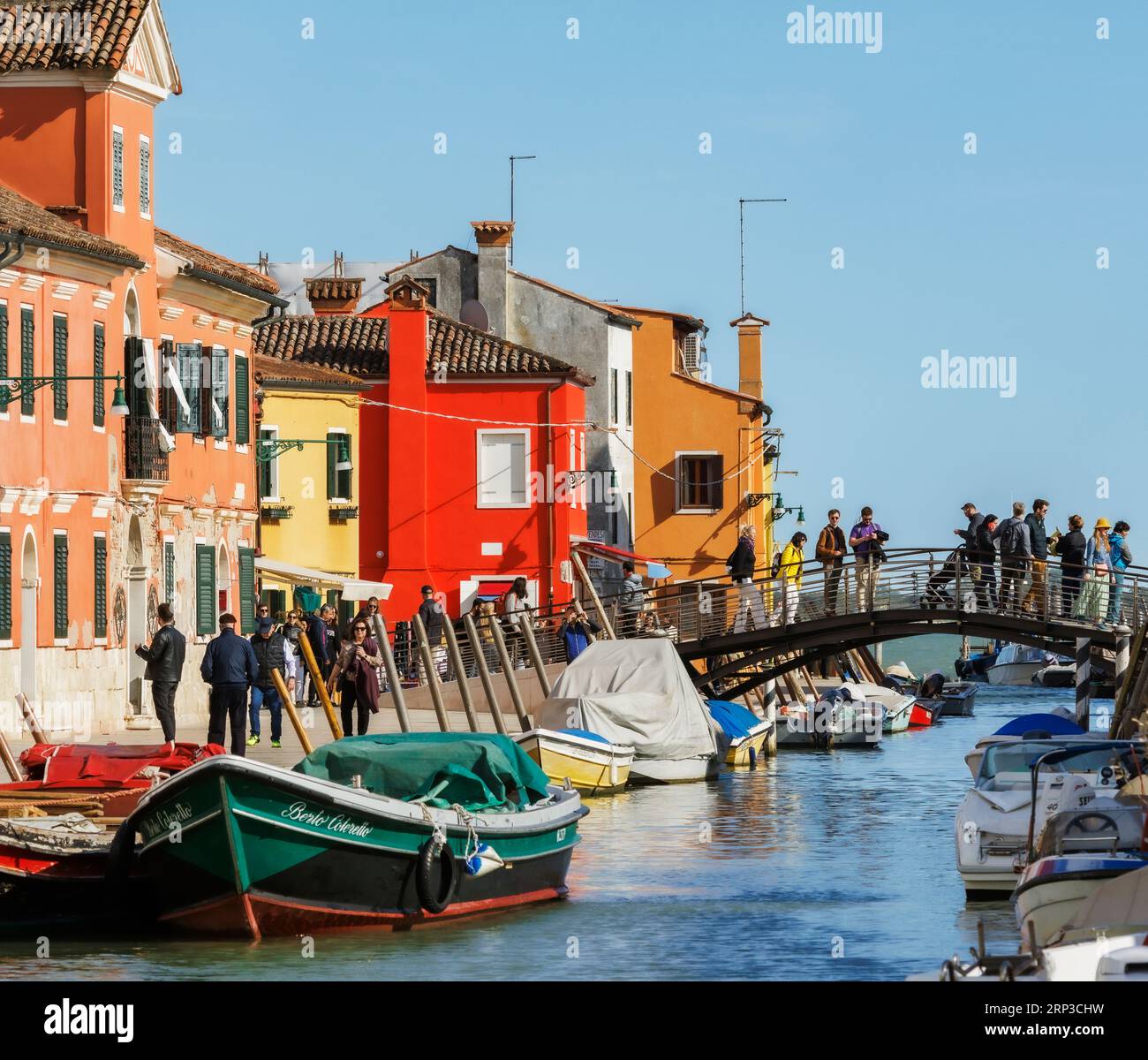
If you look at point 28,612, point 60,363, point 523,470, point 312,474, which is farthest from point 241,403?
point 523,470

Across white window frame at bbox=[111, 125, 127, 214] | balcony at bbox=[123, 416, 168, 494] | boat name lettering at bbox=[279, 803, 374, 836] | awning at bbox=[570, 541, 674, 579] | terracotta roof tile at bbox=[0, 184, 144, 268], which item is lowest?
boat name lettering at bbox=[279, 803, 374, 836]

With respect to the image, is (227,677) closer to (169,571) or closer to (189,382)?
(169,571)

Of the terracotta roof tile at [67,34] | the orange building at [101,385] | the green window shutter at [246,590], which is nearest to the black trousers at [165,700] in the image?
the orange building at [101,385]

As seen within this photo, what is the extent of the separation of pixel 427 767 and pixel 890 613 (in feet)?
65.7

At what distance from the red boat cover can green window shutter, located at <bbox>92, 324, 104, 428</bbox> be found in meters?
12.8

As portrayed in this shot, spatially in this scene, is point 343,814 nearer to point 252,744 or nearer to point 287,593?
point 252,744

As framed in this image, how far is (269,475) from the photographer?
52.7m

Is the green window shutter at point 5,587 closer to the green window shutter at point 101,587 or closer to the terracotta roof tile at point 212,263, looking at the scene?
the green window shutter at point 101,587

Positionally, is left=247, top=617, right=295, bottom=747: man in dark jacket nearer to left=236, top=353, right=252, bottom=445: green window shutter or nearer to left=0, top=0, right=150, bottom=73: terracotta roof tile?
left=0, top=0, right=150, bottom=73: terracotta roof tile

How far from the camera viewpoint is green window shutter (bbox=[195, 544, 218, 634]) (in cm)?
4122

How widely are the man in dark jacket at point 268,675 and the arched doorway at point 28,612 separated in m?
2.84

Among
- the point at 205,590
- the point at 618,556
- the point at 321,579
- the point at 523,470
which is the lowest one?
the point at 205,590

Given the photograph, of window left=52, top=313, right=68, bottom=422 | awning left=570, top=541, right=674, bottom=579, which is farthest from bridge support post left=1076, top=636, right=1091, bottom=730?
awning left=570, top=541, right=674, bottom=579

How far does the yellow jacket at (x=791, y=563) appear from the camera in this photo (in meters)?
41.1
